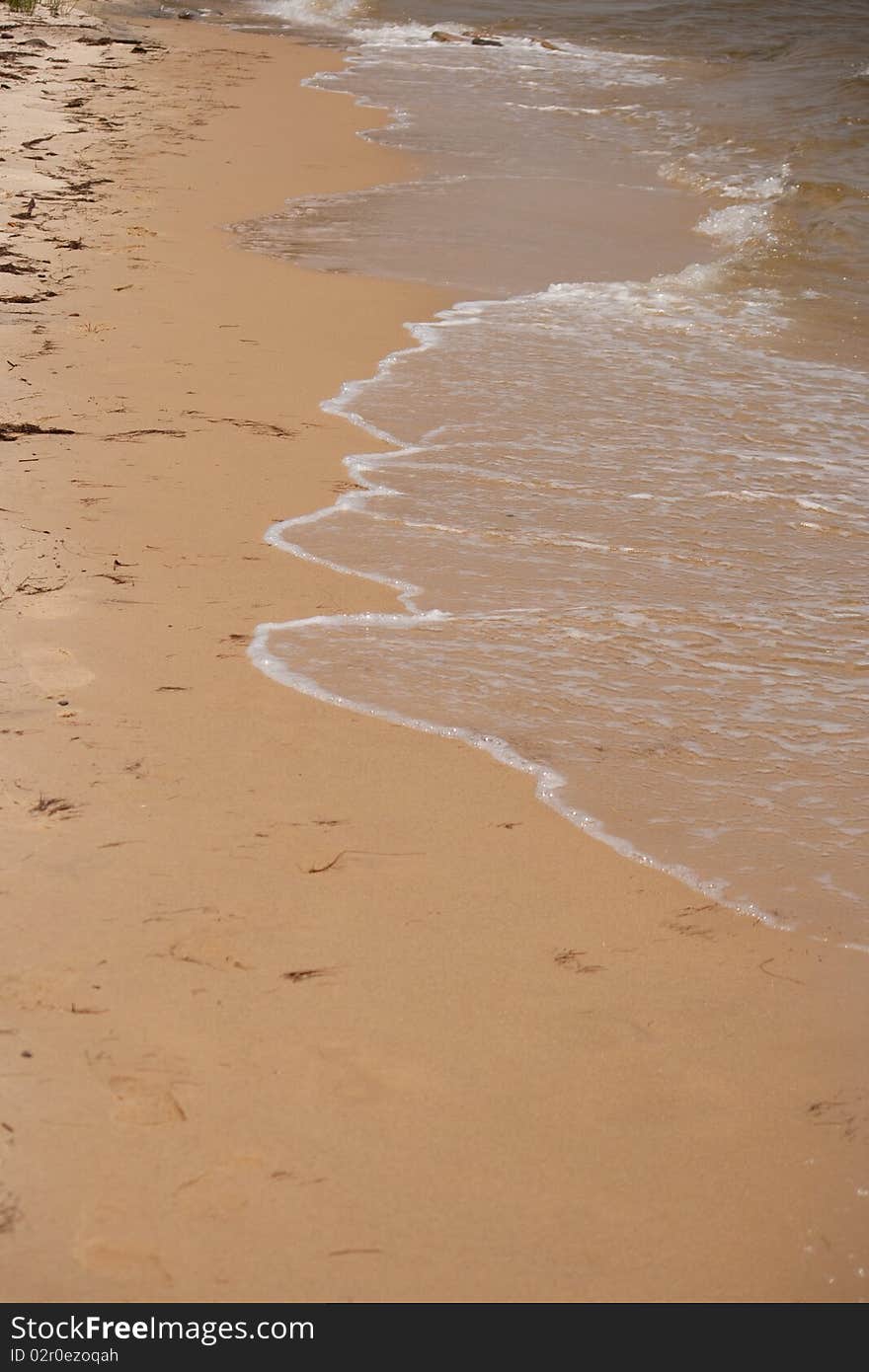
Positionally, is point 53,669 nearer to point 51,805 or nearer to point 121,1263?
point 51,805

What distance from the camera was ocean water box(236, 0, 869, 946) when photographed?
9.55ft

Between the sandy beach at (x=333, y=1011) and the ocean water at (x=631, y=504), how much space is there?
0.67ft

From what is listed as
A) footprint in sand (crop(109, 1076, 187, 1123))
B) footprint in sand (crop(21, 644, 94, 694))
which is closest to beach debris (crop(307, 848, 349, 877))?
footprint in sand (crop(109, 1076, 187, 1123))

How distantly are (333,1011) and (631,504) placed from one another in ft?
8.29

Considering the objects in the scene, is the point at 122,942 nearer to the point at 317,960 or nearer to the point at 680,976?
the point at 317,960

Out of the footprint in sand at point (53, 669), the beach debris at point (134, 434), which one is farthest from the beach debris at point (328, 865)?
the beach debris at point (134, 434)

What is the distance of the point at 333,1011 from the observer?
2158 mm

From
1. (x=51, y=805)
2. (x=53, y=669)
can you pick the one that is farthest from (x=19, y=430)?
(x=51, y=805)

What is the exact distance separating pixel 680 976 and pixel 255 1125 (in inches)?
30.7

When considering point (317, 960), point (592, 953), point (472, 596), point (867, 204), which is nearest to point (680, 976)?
point (592, 953)

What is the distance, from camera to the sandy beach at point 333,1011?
5.89 ft

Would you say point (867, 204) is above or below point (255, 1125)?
above

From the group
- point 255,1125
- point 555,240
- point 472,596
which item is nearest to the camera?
point 255,1125

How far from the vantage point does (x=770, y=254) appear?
8047 millimetres
